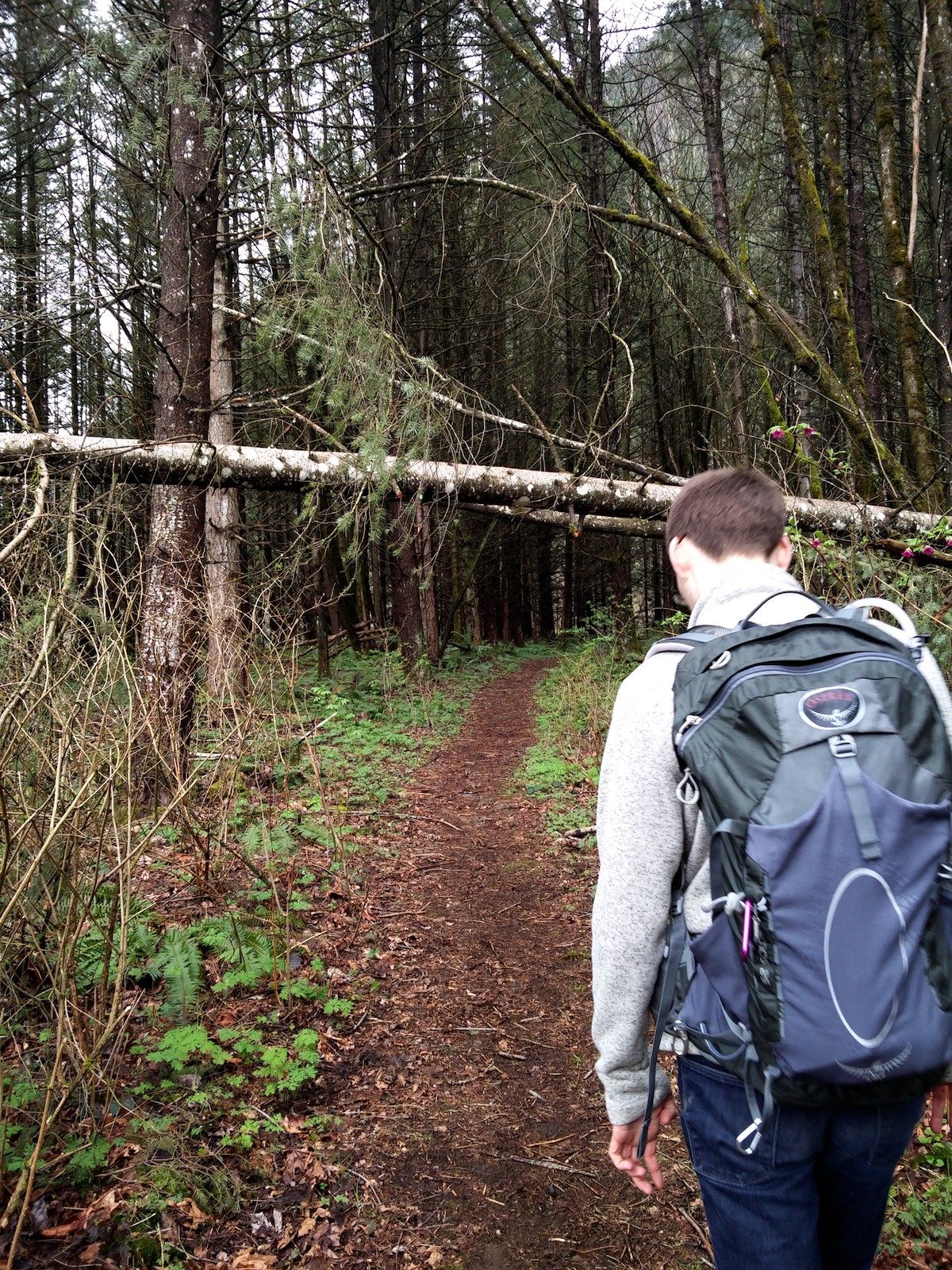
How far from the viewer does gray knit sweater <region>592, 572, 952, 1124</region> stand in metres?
1.33

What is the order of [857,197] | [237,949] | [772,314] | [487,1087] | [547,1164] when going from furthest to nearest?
[857,197] → [772,314] → [237,949] → [487,1087] → [547,1164]

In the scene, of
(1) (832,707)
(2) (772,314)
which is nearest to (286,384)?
(2) (772,314)

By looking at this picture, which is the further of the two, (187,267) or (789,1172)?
(187,267)

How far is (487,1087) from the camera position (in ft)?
10.3

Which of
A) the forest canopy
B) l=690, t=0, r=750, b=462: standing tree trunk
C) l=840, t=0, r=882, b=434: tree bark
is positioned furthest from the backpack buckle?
l=840, t=0, r=882, b=434: tree bark

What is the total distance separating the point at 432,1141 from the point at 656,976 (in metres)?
1.96

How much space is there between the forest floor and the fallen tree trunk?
3157mm

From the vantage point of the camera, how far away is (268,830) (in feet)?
13.2

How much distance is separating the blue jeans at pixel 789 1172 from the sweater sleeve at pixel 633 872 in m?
0.12

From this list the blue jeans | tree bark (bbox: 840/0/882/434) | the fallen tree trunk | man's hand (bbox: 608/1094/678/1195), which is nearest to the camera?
the blue jeans

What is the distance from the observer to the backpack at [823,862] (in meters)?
1.05

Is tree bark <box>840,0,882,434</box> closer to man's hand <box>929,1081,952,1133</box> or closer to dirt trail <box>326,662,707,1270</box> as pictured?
dirt trail <box>326,662,707,1270</box>

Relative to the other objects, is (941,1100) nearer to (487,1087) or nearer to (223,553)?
(487,1087)

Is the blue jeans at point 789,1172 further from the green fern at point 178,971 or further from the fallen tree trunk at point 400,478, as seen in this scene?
the fallen tree trunk at point 400,478
